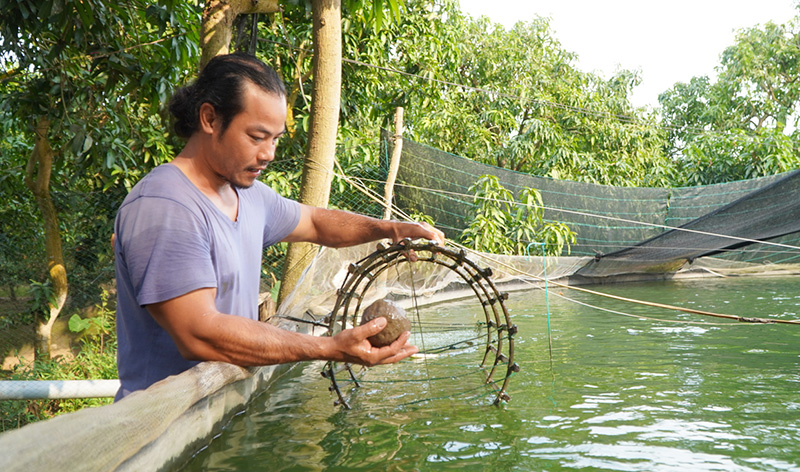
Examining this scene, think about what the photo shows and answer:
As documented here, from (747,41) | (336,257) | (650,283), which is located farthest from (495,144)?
(747,41)

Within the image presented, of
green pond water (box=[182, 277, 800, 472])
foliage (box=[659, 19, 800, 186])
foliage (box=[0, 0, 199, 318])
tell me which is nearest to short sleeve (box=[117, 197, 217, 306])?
green pond water (box=[182, 277, 800, 472])

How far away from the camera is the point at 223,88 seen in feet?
5.33

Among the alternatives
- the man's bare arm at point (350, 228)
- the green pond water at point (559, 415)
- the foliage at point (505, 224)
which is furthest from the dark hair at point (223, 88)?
the foliage at point (505, 224)

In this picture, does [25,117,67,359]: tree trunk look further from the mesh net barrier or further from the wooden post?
the mesh net barrier

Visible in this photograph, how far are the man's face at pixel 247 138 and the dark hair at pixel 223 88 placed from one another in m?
0.02

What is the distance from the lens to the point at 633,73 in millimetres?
13273

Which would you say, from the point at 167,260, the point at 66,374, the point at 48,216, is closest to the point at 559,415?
the point at 167,260

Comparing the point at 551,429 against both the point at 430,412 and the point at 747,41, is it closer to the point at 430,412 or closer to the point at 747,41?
the point at 430,412

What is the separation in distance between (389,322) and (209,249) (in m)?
0.59

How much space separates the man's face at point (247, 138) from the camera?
163 centimetres

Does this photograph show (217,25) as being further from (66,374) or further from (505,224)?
(505,224)

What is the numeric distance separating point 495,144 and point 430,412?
8.94 metres

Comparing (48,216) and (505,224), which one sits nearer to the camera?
(48,216)

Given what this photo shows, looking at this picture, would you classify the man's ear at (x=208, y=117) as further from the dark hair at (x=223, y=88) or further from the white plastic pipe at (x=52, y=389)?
the white plastic pipe at (x=52, y=389)
